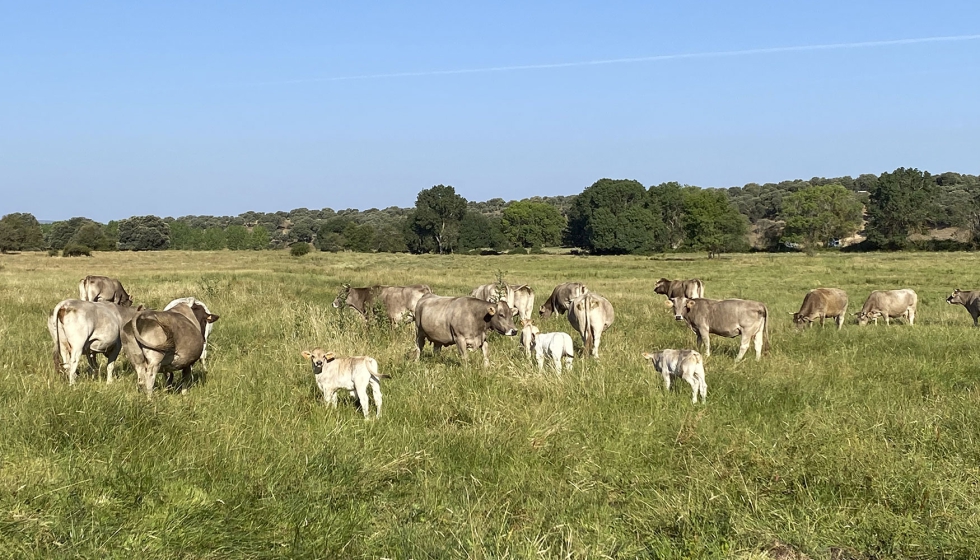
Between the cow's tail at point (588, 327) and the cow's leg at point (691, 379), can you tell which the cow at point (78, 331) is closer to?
the cow's leg at point (691, 379)

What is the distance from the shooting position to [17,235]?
8825 centimetres

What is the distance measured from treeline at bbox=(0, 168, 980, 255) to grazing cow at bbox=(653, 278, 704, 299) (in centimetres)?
5968

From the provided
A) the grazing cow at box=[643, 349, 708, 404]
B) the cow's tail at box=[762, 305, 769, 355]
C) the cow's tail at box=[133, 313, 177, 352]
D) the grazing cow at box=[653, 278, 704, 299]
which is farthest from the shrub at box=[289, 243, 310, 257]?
the grazing cow at box=[643, 349, 708, 404]

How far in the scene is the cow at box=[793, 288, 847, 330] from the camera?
66.3 feet

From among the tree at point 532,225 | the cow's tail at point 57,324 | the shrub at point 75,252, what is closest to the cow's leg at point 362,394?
the cow's tail at point 57,324

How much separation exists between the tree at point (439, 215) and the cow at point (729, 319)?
94.7m

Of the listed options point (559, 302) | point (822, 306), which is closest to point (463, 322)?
point (559, 302)

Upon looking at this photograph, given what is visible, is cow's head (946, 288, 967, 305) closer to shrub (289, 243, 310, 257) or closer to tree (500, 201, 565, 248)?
shrub (289, 243, 310, 257)

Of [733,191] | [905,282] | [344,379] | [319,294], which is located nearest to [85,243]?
[319,294]

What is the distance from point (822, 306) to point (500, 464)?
1631 cm

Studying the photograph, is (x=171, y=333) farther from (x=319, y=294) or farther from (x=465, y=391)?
(x=319, y=294)

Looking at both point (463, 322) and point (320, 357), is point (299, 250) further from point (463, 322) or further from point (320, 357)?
point (320, 357)

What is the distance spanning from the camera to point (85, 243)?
9875 centimetres

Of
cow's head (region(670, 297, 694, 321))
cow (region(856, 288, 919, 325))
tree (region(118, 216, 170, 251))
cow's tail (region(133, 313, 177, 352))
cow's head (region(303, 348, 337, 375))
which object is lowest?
cow (region(856, 288, 919, 325))
